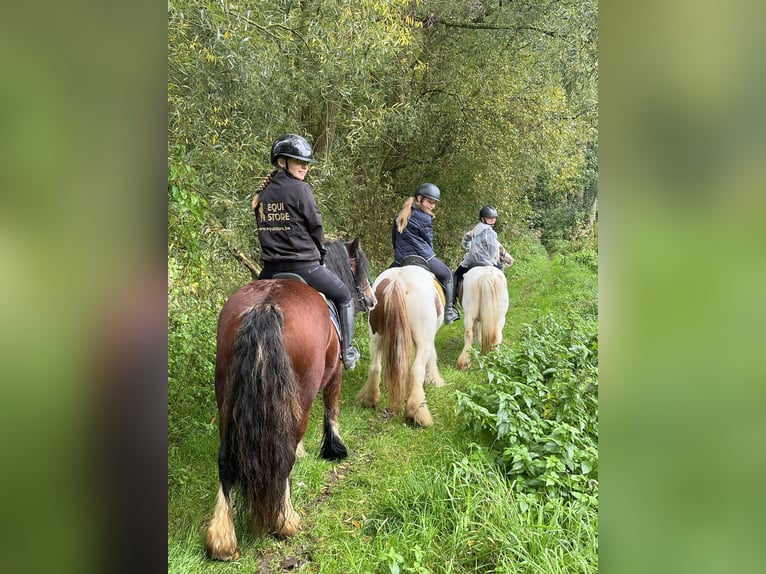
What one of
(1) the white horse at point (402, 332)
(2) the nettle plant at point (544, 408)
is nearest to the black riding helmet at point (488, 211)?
(1) the white horse at point (402, 332)

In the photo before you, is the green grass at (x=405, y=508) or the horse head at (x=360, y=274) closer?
the green grass at (x=405, y=508)

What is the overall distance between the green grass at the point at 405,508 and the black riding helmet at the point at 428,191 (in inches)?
30.4

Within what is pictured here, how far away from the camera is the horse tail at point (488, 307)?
306 centimetres

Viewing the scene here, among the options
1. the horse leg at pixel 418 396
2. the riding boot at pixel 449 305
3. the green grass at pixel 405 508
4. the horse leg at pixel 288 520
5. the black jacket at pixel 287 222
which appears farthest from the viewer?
the riding boot at pixel 449 305

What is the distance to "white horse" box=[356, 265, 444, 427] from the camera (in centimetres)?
296

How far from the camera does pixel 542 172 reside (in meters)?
2.68

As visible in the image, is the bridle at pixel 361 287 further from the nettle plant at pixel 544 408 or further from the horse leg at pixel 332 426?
the nettle plant at pixel 544 408

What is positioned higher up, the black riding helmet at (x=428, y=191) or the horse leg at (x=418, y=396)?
the black riding helmet at (x=428, y=191)

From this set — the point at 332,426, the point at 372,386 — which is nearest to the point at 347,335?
the point at 372,386

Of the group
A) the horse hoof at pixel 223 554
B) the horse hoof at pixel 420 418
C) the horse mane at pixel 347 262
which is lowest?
the horse hoof at pixel 223 554

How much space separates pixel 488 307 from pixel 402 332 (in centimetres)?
68
